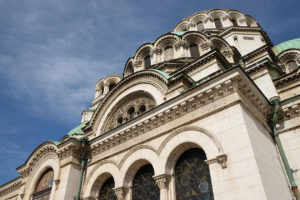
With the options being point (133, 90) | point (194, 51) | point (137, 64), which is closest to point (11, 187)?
point (133, 90)

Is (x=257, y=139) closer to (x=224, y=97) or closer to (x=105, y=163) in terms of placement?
(x=224, y=97)

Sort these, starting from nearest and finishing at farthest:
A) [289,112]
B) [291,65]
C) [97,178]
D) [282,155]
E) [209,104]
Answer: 1. [209,104]
2. [282,155]
3. [289,112]
4. [97,178]
5. [291,65]

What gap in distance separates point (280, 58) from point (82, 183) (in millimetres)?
19498

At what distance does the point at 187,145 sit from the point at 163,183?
160cm

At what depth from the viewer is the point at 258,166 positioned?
6.60m

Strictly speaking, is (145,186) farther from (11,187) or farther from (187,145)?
(11,187)

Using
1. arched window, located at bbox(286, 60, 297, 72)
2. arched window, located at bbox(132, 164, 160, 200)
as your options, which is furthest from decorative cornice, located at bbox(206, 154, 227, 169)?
arched window, located at bbox(286, 60, 297, 72)

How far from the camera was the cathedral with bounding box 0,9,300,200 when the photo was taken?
721 centimetres

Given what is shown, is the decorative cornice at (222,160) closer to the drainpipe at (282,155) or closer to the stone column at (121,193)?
the drainpipe at (282,155)

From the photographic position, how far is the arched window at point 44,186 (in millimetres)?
12258

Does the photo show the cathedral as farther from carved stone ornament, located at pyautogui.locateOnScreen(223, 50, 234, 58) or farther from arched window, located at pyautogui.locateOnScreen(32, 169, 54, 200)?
carved stone ornament, located at pyautogui.locateOnScreen(223, 50, 234, 58)

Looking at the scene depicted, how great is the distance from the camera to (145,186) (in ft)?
31.4

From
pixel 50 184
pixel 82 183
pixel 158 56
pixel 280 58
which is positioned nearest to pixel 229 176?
pixel 82 183

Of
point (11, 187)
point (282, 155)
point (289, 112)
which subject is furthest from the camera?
point (11, 187)
